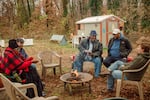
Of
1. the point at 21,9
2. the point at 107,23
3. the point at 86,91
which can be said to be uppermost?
the point at 21,9

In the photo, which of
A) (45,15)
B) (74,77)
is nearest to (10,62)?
(74,77)

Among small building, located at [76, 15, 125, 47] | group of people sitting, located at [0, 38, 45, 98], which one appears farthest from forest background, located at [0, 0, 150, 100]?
group of people sitting, located at [0, 38, 45, 98]

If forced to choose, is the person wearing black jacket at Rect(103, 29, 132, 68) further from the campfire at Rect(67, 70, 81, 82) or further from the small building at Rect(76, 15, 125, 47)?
the small building at Rect(76, 15, 125, 47)

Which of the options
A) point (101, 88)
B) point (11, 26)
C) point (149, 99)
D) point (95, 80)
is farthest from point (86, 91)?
point (11, 26)

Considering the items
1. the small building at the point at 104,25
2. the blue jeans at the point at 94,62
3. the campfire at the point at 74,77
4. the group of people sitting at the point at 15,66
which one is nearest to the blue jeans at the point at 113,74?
the campfire at the point at 74,77

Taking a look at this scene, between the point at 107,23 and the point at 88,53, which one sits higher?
the point at 107,23

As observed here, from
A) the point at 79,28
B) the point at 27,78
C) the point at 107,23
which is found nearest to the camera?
the point at 27,78

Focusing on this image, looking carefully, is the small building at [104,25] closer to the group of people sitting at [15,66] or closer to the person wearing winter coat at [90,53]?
the person wearing winter coat at [90,53]

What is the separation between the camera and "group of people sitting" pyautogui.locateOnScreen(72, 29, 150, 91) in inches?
144

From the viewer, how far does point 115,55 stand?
5352mm

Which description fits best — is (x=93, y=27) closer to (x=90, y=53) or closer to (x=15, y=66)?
(x=90, y=53)

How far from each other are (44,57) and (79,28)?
759 cm

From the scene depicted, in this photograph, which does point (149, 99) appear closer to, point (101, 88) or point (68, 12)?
point (101, 88)

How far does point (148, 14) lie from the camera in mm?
10000
